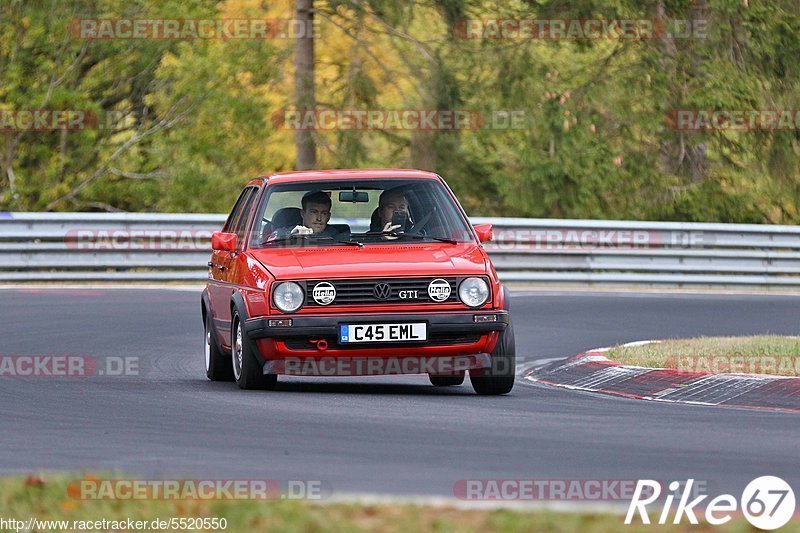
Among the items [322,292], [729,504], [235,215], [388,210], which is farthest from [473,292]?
[729,504]

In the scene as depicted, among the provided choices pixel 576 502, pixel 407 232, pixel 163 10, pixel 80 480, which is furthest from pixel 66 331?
pixel 163 10

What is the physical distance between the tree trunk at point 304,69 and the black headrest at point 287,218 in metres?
23.4

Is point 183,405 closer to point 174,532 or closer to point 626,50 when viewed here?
point 174,532

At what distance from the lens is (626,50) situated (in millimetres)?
34031

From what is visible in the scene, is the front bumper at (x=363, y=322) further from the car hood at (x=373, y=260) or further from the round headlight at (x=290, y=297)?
the car hood at (x=373, y=260)

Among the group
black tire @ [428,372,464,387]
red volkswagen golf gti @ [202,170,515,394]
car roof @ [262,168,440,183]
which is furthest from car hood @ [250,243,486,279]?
black tire @ [428,372,464,387]

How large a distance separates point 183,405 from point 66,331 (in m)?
6.19

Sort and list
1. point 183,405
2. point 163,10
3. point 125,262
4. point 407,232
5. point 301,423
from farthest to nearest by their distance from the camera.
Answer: point 163,10 < point 125,262 < point 407,232 < point 183,405 < point 301,423

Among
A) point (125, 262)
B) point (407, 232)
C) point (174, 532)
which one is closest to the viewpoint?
point (174, 532)

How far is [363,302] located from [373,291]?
98 millimetres

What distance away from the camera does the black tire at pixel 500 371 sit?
1088cm

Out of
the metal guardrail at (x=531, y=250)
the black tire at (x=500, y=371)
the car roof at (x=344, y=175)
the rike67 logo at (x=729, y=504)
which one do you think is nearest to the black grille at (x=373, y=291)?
the black tire at (x=500, y=371)

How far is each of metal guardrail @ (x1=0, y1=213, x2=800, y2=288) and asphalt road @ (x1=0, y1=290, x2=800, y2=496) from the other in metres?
8.25

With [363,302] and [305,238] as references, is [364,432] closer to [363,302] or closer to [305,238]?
[363,302]
